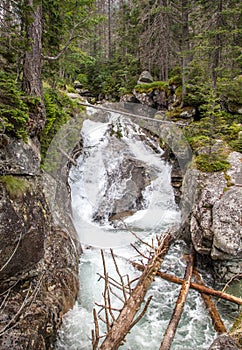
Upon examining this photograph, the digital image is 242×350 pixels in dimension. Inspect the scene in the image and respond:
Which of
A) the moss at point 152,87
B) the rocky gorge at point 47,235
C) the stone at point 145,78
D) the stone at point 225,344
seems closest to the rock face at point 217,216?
the rocky gorge at point 47,235

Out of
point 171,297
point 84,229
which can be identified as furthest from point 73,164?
point 171,297

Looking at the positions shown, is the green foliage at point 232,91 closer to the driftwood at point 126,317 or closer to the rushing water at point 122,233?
the rushing water at point 122,233

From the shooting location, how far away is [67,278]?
16.4ft

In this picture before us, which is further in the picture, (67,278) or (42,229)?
(67,278)

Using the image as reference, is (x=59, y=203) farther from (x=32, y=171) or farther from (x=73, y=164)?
(x=73, y=164)

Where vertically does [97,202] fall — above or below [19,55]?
below

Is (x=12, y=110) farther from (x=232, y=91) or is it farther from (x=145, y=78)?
(x=145, y=78)

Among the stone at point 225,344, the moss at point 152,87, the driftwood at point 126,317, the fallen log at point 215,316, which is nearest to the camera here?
the stone at point 225,344

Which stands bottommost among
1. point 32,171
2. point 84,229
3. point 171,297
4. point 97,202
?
point 171,297

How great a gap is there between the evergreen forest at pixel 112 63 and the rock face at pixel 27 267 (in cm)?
78

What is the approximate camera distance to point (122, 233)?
777 cm

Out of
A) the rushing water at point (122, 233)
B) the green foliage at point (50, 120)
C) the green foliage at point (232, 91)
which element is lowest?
the rushing water at point (122, 233)

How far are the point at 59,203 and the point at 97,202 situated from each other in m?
2.25

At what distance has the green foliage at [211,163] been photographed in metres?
6.95
